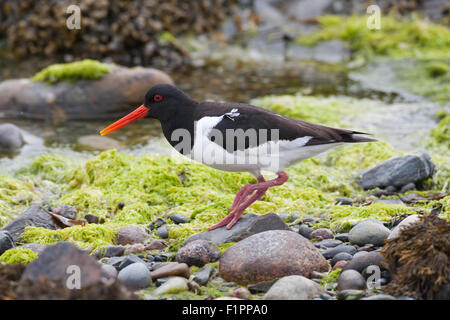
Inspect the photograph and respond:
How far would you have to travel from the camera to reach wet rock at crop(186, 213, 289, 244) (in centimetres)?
418

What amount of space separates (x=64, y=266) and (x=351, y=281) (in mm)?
1688

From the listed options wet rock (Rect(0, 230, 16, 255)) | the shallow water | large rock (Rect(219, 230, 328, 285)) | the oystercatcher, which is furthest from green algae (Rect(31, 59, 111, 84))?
large rock (Rect(219, 230, 328, 285))

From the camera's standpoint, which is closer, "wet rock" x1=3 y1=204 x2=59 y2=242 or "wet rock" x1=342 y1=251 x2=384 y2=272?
"wet rock" x1=342 y1=251 x2=384 y2=272

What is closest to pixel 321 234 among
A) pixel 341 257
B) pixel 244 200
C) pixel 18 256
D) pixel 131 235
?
pixel 341 257

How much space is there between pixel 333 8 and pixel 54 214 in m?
11.3

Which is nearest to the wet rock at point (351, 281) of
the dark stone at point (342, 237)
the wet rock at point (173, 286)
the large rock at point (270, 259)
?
the large rock at point (270, 259)

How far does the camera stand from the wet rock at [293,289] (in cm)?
327

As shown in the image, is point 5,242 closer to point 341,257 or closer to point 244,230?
point 244,230

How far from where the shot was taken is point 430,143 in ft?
22.9

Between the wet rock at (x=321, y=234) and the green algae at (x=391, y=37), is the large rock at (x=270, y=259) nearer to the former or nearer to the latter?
the wet rock at (x=321, y=234)

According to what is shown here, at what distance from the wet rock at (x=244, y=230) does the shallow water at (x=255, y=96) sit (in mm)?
2877

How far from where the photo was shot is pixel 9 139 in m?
→ 7.00

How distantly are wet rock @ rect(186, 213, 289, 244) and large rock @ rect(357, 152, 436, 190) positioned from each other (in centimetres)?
181

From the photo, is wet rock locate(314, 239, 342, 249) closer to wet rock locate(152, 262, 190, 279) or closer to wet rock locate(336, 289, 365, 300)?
wet rock locate(336, 289, 365, 300)
